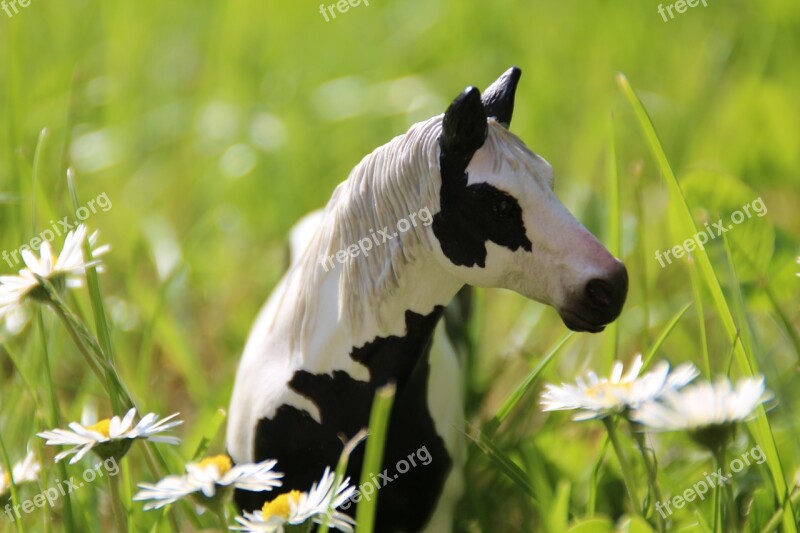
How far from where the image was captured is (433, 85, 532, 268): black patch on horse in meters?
0.73

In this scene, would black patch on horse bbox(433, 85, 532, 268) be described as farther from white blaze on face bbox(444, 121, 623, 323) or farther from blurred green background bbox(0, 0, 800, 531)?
blurred green background bbox(0, 0, 800, 531)

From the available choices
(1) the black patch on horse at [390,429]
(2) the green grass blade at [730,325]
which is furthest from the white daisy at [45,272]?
(2) the green grass blade at [730,325]

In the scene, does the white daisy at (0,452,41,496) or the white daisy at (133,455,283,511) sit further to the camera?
the white daisy at (0,452,41,496)

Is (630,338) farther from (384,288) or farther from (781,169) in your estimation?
(384,288)

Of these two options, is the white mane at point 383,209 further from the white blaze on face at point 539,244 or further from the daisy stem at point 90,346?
the daisy stem at point 90,346

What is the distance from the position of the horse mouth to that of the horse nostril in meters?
0.02

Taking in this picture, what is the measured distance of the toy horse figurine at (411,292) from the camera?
74 centimetres

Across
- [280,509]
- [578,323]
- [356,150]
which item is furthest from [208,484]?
[356,150]

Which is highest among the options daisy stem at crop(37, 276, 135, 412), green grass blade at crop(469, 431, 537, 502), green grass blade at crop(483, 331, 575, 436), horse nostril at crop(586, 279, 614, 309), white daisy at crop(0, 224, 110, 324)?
white daisy at crop(0, 224, 110, 324)

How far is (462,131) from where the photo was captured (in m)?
0.73

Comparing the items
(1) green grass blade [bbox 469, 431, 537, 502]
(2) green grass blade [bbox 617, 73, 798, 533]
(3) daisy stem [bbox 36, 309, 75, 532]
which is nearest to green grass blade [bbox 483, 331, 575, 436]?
(1) green grass blade [bbox 469, 431, 537, 502]

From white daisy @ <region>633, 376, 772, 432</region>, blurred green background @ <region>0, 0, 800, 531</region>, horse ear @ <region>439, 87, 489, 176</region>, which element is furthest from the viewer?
blurred green background @ <region>0, 0, 800, 531</region>

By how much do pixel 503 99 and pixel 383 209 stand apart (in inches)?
5.5

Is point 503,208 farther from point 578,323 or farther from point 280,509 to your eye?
point 280,509
